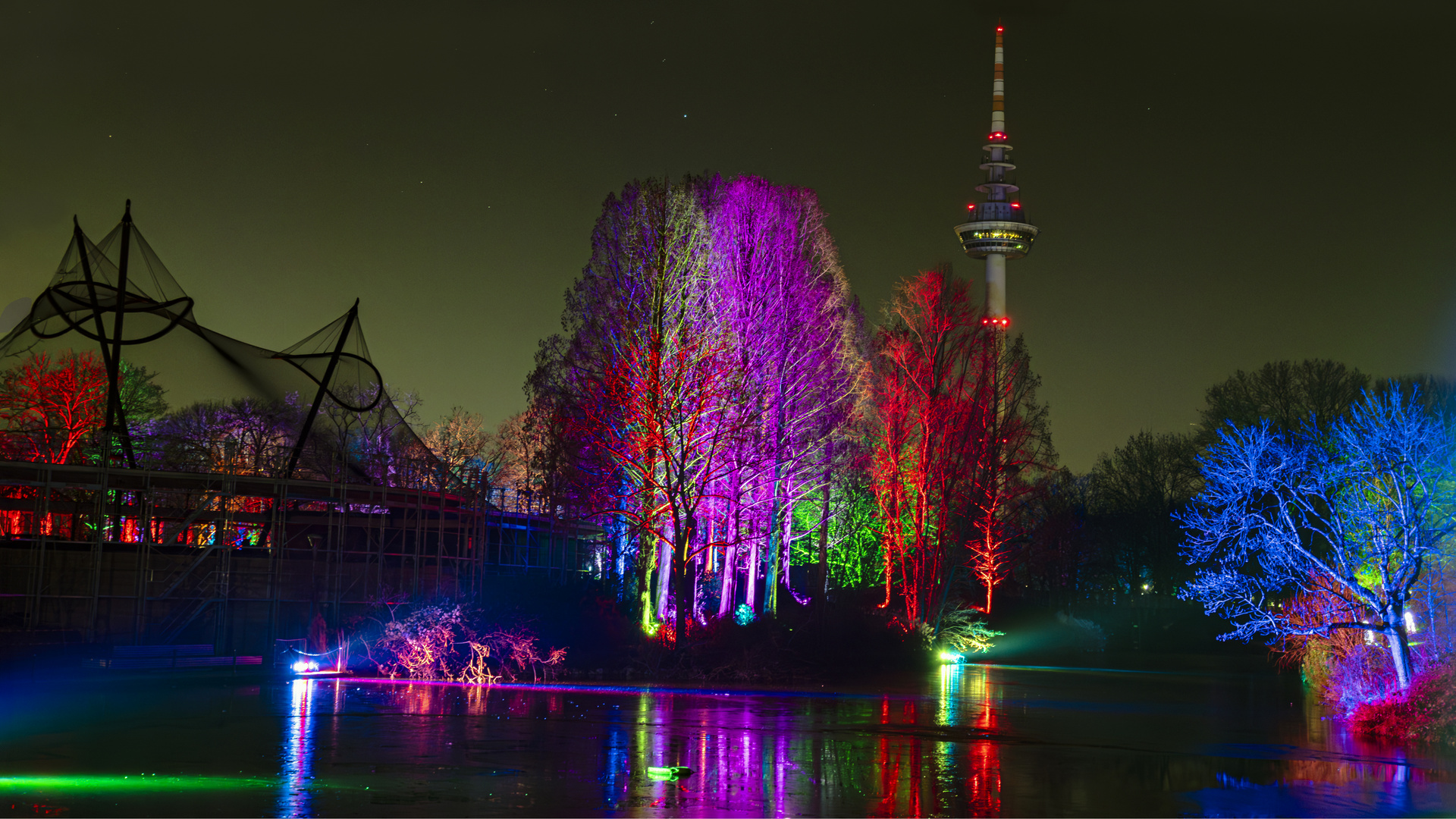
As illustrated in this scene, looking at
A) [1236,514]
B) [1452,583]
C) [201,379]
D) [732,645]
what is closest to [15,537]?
[201,379]

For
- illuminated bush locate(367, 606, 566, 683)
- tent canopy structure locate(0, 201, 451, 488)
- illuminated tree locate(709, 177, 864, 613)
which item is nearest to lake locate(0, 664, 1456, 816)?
illuminated bush locate(367, 606, 566, 683)

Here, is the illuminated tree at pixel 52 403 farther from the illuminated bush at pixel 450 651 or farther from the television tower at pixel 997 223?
the television tower at pixel 997 223

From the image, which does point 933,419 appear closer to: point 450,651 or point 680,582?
point 680,582

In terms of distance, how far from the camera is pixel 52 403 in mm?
34938

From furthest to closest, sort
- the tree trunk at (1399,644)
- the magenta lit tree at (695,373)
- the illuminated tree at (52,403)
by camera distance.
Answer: the illuminated tree at (52,403)
the magenta lit tree at (695,373)
the tree trunk at (1399,644)

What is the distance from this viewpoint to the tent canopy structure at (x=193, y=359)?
31438 millimetres

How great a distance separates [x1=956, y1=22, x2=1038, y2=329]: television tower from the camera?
118812 mm

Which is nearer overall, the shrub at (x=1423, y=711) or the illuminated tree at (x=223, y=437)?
the shrub at (x=1423, y=711)

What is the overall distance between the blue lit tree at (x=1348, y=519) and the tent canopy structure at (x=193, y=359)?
21.5 metres

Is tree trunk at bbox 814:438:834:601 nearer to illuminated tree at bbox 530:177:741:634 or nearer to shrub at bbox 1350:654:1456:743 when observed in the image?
illuminated tree at bbox 530:177:741:634

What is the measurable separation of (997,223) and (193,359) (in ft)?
318

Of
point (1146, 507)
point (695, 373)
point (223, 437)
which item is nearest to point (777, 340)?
point (695, 373)

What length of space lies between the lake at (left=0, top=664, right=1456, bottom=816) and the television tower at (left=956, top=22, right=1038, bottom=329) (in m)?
99.5

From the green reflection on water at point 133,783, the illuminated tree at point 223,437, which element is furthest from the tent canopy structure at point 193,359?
the green reflection on water at point 133,783
